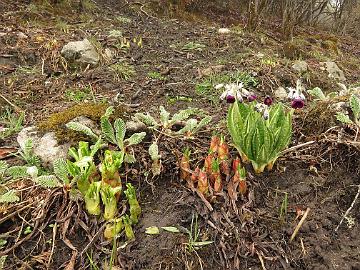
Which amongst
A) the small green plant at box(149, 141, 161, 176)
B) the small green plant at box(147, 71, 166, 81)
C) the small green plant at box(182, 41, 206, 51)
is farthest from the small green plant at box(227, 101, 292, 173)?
the small green plant at box(182, 41, 206, 51)

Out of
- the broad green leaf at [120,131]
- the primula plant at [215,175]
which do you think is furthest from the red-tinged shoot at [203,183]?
the broad green leaf at [120,131]

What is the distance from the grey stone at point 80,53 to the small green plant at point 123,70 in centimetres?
25

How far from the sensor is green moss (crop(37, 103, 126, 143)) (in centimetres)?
249

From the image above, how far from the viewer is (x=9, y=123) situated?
312cm

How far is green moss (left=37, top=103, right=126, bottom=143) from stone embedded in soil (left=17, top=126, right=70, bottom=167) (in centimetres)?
4

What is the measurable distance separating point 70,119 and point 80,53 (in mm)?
2205

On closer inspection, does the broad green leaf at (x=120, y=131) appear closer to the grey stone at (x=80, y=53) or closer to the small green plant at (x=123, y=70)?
the small green plant at (x=123, y=70)

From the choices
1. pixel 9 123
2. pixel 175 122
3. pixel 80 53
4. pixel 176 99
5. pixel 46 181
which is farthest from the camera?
pixel 80 53

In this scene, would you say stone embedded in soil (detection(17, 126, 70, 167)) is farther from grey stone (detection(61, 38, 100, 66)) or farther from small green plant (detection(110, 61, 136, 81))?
grey stone (detection(61, 38, 100, 66))

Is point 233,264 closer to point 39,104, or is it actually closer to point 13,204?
point 13,204

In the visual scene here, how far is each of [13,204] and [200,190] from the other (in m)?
1.05

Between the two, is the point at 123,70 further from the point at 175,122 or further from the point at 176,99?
the point at 175,122

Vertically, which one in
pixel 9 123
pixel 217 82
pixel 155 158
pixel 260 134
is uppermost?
pixel 260 134

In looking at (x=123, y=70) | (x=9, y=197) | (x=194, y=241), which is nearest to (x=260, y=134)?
(x=194, y=241)
